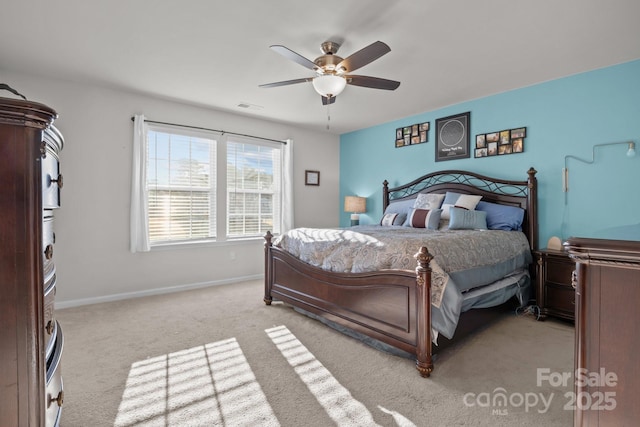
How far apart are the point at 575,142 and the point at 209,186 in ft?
14.5

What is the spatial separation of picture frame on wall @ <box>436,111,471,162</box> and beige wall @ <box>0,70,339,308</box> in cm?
305

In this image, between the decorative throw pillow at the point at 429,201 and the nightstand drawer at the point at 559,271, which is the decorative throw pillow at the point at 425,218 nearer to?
the decorative throw pillow at the point at 429,201

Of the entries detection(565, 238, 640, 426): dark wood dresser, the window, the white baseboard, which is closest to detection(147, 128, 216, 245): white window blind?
the window

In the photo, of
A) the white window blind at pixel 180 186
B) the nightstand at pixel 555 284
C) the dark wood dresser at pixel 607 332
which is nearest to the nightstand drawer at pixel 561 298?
the nightstand at pixel 555 284

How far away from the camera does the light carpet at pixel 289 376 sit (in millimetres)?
1686

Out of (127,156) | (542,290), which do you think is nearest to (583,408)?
(542,290)

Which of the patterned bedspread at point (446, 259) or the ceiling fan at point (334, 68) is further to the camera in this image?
the ceiling fan at point (334, 68)

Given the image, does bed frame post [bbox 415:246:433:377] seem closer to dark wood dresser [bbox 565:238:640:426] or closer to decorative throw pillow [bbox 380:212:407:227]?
dark wood dresser [bbox 565:238:640:426]

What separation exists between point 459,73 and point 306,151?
9.41ft

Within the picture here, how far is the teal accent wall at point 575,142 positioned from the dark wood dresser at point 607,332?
2.79m

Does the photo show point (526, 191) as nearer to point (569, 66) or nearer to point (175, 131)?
point (569, 66)

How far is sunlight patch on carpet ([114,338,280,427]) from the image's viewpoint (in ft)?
5.45

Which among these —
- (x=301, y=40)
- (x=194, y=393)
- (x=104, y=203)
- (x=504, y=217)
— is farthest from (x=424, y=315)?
(x=104, y=203)

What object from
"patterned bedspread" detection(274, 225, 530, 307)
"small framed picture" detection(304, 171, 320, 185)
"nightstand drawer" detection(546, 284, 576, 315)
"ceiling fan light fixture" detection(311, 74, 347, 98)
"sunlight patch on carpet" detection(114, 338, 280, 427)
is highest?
"ceiling fan light fixture" detection(311, 74, 347, 98)
